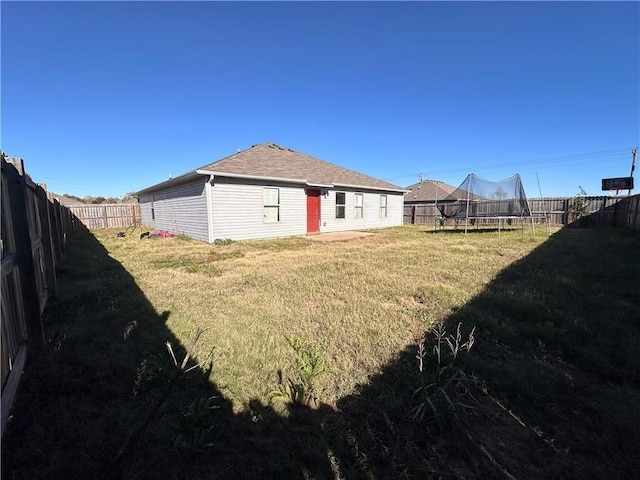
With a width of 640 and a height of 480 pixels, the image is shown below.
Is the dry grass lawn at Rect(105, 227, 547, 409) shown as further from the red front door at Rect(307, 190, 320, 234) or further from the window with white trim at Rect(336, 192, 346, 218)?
the window with white trim at Rect(336, 192, 346, 218)

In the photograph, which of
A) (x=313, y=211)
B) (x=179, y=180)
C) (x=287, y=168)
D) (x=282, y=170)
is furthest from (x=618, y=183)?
(x=179, y=180)

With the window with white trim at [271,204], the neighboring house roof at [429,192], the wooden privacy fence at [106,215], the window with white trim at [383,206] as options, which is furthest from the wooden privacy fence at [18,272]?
the neighboring house roof at [429,192]

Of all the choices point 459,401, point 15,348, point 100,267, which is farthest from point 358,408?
point 100,267

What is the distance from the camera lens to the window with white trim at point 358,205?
15.4m

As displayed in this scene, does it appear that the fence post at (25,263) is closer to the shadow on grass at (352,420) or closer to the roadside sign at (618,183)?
the shadow on grass at (352,420)

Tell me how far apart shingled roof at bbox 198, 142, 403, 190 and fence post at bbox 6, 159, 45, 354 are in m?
7.26

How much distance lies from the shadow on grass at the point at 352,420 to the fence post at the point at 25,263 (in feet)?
0.75

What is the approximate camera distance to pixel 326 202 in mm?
13820

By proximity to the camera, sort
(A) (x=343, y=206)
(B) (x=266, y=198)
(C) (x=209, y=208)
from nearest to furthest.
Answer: (C) (x=209, y=208) → (B) (x=266, y=198) → (A) (x=343, y=206)

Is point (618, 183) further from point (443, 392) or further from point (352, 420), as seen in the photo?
point (352, 420)

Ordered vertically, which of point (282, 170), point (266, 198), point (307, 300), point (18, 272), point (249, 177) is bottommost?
point (307, 300)

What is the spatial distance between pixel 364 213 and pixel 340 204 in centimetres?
201

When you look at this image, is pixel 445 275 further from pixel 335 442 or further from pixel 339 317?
pixel 335 442

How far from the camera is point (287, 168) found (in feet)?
42.5
